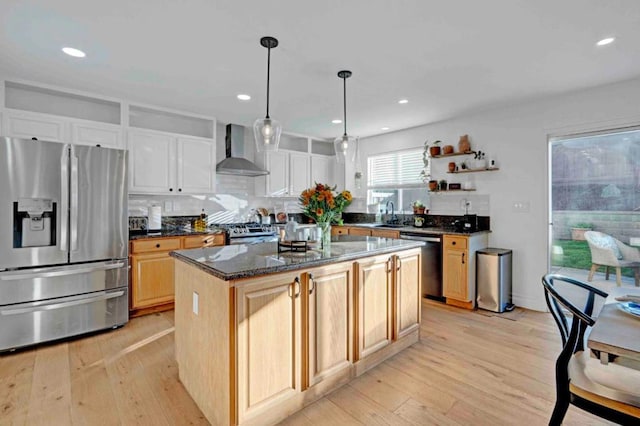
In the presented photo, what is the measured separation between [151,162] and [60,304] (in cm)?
184

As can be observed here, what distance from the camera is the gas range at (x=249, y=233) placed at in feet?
14.6

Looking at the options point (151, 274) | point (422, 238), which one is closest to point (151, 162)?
point (151, 274)

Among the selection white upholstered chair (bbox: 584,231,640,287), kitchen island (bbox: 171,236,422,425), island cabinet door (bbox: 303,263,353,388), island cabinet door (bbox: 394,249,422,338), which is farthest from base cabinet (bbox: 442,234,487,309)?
island cabinet door (bbox: 303,263,353,388)

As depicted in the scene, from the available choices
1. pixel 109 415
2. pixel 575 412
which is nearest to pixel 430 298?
pixel 575 412

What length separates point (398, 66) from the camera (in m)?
2.94

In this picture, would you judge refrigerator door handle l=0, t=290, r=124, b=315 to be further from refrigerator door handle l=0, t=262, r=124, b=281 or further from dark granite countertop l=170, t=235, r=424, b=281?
dark granite countertop l=170, t=235, r=424, b=281

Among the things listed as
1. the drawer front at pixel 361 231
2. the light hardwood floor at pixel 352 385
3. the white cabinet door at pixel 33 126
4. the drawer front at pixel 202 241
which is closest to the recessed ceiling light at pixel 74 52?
the white cabinet door at pixel 33 126

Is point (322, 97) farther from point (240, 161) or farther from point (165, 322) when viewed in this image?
point (165, 322)

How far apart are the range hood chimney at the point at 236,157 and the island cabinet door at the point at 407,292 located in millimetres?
2834

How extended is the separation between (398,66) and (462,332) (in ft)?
8.73

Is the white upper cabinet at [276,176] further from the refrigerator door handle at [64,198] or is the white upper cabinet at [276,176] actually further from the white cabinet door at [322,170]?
the refrigerator door handle at [64,198]

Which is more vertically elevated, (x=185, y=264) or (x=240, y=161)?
(x=240, y=161)

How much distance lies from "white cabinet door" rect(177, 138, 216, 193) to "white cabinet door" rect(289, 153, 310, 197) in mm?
1391

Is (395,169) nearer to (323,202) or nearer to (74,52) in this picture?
(323,202)
